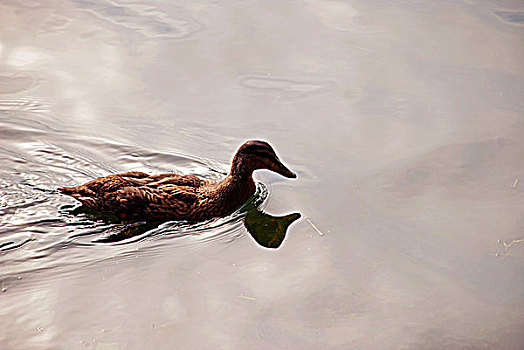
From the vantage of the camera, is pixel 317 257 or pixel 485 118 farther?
pixel 485 118

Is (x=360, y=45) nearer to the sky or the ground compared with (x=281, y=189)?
nearer to the sky

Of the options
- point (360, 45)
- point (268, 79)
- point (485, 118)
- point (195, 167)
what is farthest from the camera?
point (360, 45)

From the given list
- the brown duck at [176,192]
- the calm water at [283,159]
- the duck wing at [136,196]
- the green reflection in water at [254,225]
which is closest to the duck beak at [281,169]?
the brown duck at [176,192]

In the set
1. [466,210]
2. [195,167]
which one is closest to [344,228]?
[466,210]

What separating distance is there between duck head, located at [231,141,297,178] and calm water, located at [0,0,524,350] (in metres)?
0.40

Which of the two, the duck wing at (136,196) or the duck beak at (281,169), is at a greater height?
the duck beak at (281,169)

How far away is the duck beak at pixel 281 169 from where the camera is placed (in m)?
7.06

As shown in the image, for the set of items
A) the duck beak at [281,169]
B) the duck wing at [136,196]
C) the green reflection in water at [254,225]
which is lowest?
the green reflection in water at [254,225]

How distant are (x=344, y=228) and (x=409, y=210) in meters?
0.78

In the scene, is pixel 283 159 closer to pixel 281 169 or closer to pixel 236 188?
pixel 281 169

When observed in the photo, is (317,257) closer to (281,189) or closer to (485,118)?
(281,189)

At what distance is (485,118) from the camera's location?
8445mm

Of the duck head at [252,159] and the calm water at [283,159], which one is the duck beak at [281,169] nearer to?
the duck head at [252,159]

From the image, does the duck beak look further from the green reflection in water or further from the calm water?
the green reflection in water
